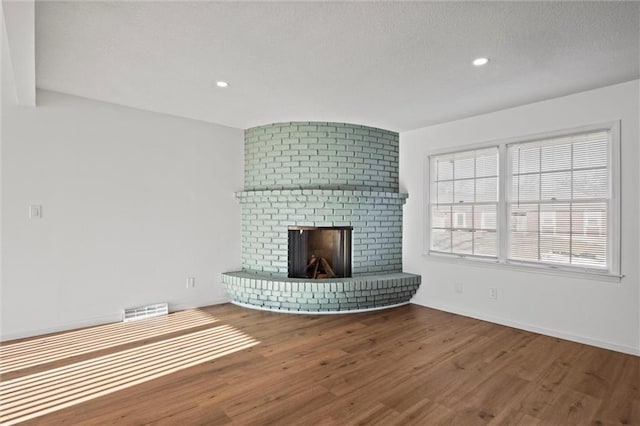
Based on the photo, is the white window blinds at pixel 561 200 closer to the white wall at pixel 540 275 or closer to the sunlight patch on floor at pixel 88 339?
the white wall at pixel 540 275

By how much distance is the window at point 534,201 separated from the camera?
3209 mm

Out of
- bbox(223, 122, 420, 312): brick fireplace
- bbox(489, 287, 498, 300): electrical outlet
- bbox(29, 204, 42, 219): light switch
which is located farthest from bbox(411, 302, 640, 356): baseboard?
bbox(29, 204, 42, 219): light switch

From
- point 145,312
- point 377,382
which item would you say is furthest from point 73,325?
point 377,382

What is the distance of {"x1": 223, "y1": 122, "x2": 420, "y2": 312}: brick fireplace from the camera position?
14.0 feet

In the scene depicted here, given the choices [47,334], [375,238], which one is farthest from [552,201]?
[47,334]

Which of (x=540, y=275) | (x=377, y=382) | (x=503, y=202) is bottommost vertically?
(x=377, y=382)

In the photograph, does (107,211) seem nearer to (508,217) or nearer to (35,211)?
(35,211)

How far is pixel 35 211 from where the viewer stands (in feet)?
10.9

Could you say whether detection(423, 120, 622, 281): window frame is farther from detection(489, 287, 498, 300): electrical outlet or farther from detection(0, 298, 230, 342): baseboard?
detection(0, 298, 230, 342): baseboard

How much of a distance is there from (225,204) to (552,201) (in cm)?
383

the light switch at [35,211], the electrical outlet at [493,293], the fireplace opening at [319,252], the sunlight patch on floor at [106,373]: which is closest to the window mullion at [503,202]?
the electrical outlet at [493,293]

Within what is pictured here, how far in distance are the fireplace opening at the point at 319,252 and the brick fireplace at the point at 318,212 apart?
0.01m

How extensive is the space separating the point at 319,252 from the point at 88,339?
2.69 meters

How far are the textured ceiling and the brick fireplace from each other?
2.65 ft
